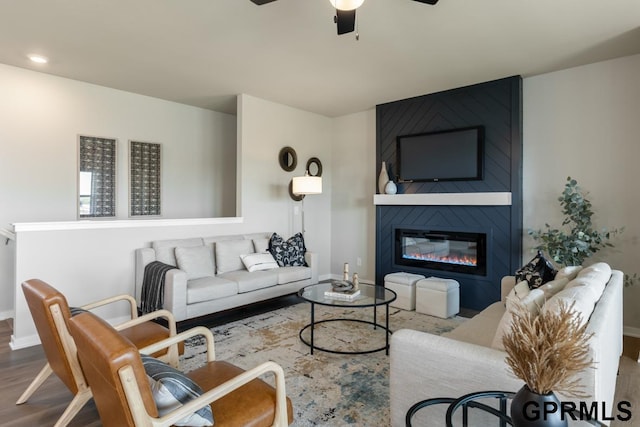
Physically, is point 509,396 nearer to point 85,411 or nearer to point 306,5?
point 85,411

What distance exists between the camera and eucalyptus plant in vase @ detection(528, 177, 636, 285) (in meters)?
3.47

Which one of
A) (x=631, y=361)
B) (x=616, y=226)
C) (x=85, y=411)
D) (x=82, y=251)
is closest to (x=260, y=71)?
(x=82, y=251)

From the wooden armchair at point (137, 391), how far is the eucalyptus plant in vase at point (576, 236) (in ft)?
10.6

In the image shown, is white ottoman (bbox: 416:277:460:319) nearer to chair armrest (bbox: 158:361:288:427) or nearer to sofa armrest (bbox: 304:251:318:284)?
sofa armrest (bbox: 304:251:318:284)

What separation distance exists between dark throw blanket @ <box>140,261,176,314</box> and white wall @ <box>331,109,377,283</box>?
3042 millimetres

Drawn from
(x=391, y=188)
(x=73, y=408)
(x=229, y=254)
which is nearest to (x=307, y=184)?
(x=391, y=188)

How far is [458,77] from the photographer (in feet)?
13.7

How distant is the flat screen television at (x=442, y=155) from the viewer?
175 inches

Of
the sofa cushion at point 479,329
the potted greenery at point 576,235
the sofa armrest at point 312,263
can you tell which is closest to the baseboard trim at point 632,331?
the potted greenery at point 576,235

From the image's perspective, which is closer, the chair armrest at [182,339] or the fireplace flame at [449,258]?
the chair armrest at [182,339]

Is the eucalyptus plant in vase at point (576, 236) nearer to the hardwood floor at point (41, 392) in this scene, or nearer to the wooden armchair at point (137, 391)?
the hardwood floor at point (41, 392)

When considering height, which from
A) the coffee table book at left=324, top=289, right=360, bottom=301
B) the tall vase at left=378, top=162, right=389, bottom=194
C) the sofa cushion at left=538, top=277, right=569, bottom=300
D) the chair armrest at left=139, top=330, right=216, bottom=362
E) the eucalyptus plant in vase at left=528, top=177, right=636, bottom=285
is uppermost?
the tall vase at left=378, top=162, right=389, bottom=194

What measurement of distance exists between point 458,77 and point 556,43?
1045 millimetres

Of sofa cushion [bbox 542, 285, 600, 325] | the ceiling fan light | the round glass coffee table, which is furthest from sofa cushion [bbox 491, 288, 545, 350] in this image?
the ceiling fan light
